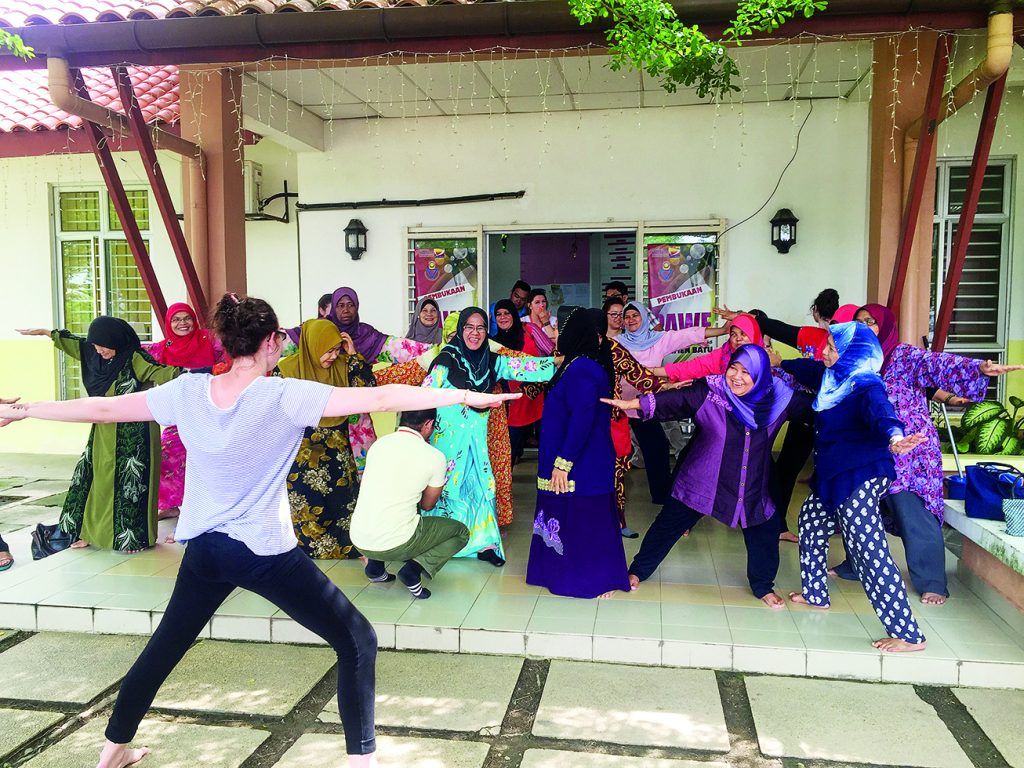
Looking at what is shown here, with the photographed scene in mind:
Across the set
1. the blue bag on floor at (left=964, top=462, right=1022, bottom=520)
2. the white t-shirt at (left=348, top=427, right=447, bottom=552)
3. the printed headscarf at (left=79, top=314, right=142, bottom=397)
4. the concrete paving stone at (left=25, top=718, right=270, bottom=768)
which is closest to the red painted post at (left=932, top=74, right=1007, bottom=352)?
the blue bag on floor at (left=964, top=462, right=1022, bottom=520)

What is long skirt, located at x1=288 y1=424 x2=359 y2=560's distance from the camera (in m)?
4.39

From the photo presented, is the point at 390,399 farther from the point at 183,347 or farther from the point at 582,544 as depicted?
the point at 183,347

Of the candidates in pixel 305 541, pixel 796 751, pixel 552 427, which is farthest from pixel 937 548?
pixel 305 541

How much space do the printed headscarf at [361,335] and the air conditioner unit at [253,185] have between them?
3.34 meters

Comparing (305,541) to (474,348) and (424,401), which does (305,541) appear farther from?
(424,401)

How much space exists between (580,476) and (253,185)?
19.6 ft

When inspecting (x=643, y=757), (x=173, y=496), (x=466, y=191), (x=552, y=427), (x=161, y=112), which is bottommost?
(x=643, y=757)

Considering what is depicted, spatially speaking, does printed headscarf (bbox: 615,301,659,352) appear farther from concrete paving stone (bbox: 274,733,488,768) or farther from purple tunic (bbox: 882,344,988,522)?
concrete paving stone (bbox: 274,733,488,768)

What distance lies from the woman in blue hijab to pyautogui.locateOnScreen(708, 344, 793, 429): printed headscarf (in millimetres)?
180

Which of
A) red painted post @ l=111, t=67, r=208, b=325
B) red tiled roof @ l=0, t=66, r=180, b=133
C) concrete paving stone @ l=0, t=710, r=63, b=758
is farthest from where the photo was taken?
red tiled roof @ l=0, t=66, r=180, b=133

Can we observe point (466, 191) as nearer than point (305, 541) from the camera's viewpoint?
No

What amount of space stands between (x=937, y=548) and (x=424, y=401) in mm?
2825

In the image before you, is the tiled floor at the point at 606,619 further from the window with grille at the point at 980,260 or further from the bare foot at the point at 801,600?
the window with grille at the point at 980,260

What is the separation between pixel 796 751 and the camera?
8.81ft
